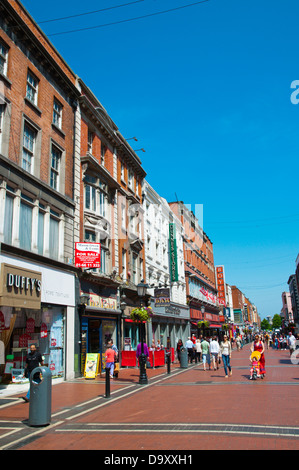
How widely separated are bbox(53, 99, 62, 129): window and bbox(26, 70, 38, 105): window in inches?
74.3

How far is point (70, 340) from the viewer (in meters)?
19.1

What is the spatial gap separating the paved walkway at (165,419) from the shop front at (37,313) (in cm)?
234

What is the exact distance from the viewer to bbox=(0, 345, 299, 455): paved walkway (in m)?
7.05

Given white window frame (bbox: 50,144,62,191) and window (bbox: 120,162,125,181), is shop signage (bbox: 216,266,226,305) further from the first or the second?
white window frame (bbox: 50,144,62,191)

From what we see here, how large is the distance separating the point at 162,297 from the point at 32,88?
1940 centimetres

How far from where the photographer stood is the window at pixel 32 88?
18408 millimetres

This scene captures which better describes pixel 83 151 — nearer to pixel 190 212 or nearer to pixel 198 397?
pixel 198 397

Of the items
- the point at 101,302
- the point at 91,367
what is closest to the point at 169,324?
the point at 101,302

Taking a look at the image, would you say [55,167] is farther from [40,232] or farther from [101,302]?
[101,302]

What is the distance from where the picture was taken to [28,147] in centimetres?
1780

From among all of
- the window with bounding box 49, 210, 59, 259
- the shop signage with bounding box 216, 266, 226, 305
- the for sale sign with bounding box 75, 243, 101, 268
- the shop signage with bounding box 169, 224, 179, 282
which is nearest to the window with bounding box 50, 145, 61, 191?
the window with bounding box 49, 210, 59, 259

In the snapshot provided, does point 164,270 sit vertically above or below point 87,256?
above

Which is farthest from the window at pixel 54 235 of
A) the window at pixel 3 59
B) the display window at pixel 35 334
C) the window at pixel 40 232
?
the window at pixel 3 59
